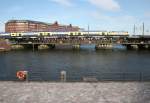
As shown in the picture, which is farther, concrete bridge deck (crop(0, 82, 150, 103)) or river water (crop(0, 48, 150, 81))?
river water (crop(0, 48, 150, 81))

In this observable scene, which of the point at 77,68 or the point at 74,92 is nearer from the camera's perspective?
the point at 74,92

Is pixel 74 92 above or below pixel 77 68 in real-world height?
above

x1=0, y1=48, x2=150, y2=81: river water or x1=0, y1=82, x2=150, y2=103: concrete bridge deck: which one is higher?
x1=0, y1=82, x2=150, y2=103: concrete bridge deck

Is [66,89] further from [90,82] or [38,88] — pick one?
[90,82]

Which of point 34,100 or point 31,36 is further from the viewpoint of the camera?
point 31,36

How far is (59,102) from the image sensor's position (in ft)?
68.5

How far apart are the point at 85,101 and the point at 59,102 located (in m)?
2.07

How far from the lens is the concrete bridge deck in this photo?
21562mm

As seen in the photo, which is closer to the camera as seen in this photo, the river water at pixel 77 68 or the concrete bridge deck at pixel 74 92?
the concrete bridge deck at pixel 74 92

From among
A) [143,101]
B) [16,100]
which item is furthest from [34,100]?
[143,101]

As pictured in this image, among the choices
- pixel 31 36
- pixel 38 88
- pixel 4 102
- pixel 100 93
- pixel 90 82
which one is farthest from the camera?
pixel 31 36

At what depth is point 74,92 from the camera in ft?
79.2

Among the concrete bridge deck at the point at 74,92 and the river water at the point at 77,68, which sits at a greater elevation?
the concrete bridge deck at the point at 74,92

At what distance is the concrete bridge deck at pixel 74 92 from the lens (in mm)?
21562
